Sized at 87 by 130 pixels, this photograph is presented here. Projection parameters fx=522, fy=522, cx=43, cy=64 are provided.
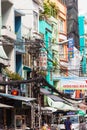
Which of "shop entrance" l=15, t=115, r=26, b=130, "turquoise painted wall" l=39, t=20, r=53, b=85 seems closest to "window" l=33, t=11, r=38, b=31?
"turquoise painted wall" l=39, t=20, r=53, b=85

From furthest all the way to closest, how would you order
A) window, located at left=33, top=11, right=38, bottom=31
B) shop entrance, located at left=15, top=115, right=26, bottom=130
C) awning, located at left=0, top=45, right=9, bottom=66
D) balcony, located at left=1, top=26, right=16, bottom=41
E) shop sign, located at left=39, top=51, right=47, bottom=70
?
window, located at left=33, top=11, right=38, bottom=31, shop sign, located at left=39, top=51, right=47, bottom=70, shop entrance, located at left=15, top=115, right=26, bottom=130, balcony, located at left=1, top=26, right=16, bottom=41, awning, located at left=0, top=45, right=9, bottom=66

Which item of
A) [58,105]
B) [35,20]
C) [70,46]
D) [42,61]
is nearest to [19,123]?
[42,61]

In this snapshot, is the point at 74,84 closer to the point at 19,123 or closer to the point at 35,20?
the point at 35,20

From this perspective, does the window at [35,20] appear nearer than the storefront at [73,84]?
No

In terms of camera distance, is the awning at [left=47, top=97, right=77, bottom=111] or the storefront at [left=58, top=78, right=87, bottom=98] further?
the storefront at [left=58, top=78, right=87, bottom=98]

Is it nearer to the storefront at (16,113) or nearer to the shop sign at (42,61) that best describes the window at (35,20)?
the shop sign at (42,61)

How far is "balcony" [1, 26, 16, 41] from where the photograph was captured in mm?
36875

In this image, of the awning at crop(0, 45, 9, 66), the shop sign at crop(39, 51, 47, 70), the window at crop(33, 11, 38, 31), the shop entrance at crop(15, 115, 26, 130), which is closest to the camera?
the awning at crop(0, 45, 9, 66)

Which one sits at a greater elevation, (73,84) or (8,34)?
(8,34)

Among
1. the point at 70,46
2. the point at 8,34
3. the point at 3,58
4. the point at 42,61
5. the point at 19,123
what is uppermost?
the point at 8,34

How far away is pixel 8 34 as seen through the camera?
37438 millimetres

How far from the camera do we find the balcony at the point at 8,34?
36875 mm

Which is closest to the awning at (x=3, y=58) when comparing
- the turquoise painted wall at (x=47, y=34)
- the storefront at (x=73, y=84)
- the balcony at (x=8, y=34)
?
the balcony at (x=8, y=34)

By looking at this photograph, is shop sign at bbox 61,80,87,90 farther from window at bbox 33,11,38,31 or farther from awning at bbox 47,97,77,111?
window at bbox 33,11,38,31
